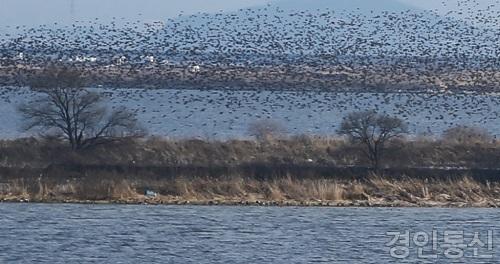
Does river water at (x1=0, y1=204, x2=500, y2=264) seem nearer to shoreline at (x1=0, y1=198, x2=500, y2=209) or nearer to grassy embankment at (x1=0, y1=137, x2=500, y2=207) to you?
shoreline at (x1=0, y1=198, x2=500, y2=209)

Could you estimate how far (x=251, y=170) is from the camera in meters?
41.9

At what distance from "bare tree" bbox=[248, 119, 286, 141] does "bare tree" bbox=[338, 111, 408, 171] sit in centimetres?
369

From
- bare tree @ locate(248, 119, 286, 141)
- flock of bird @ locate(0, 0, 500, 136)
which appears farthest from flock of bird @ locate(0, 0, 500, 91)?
bare tree @ locate(248, 119, 286, 141)

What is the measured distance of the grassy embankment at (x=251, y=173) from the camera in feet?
127

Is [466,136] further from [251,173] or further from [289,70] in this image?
[289,70]

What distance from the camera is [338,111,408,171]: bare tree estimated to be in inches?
1750

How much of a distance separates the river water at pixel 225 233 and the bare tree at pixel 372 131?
649 cm

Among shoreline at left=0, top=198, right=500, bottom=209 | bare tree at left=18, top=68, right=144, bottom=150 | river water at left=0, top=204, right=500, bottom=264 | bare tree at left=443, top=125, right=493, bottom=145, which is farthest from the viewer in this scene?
bare tree at left=443, top=125, right=493, bottom=145

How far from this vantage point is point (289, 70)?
97125mm

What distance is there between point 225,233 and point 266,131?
2101 cm

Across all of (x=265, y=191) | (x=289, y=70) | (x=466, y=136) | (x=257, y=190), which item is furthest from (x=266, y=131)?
(x=289, y=70)

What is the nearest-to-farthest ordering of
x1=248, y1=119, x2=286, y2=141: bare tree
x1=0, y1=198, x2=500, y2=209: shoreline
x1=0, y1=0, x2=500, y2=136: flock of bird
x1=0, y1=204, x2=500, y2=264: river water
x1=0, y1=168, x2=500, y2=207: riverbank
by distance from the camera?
x1=0, y1=204, x2=500, y2=264: river water
x1=0, y1=198, x2=500, y2=209: shoreline
x1=0, y1=168, x2=500, y2=207: riverbank
x1=248, y1=119, x2=286, y2=141: bare tree
x1=0, y1=0, x2=500, y2=136: flock of bird

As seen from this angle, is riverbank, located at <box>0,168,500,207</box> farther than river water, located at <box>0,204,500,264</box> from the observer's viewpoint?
Yes

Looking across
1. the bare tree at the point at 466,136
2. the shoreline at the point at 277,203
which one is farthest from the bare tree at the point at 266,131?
the shoreline at the point at 277,203
